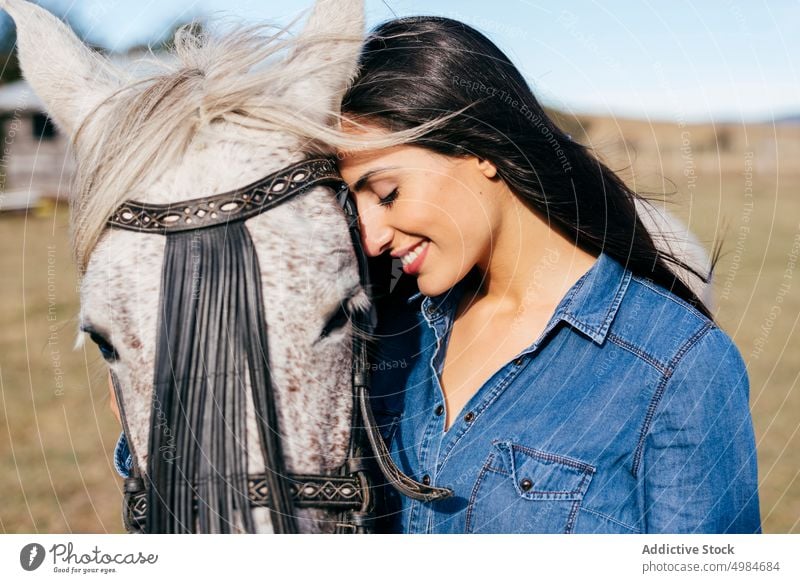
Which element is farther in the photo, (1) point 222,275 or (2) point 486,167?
(2) point 486,167

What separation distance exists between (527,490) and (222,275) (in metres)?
0.71

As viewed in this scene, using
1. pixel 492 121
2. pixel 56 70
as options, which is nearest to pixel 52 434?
pixel 56 70

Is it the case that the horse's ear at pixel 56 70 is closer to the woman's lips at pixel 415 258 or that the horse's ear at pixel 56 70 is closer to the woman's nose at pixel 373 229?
the woman's nose at pixel 373 229

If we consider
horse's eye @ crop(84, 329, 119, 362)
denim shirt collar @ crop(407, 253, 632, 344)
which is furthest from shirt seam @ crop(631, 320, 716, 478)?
horse's eye @ crop(84, 329, 119, 362)

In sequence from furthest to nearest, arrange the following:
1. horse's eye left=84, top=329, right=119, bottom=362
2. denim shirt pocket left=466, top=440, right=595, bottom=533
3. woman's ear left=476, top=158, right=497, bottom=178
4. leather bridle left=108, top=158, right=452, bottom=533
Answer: woman's ear left=476, top=158, right=497, bottom=178 → denim shirt pocket left=466, top=440, right=595, bottom=533 → horse's eye left=84, top=329, right=119, bottom=362 → leather bridle left=108, top=158, right=452, bottom=533

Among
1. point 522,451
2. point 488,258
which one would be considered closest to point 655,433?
point 522,451

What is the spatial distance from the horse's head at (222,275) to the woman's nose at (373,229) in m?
0.10

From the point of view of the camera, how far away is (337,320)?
125cm

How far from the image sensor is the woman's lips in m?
1.40

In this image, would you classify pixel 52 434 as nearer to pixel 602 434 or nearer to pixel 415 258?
pixel 415 258

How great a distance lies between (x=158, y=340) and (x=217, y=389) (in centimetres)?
13

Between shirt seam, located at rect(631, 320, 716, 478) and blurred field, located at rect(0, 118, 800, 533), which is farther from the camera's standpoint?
blurred field, located at rect(0, 118, 800, 533)

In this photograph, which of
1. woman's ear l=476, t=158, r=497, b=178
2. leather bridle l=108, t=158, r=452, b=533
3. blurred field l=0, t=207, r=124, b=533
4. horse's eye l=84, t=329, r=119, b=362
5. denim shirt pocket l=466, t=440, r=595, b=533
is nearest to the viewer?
leather bridle l=108, t=158, r=452, b=533

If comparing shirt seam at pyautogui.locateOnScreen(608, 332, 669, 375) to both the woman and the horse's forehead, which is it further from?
the horse's forehead
